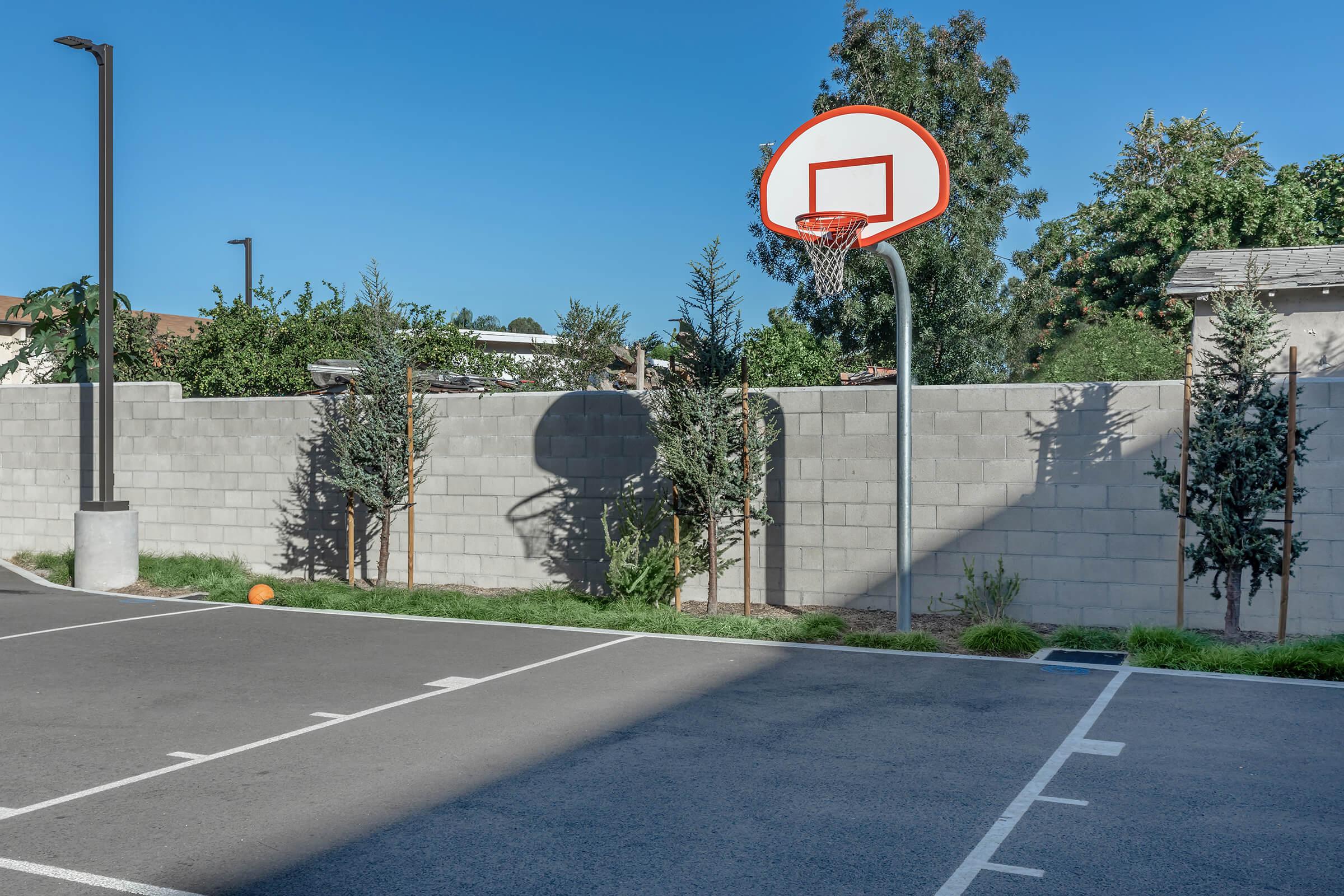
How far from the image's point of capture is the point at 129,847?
5051mm

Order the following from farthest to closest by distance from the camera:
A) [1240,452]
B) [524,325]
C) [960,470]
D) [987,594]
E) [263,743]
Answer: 1. [524,325]
2. [960,470]
3. [987,594]
4. [1240,452]
5. [263,743]

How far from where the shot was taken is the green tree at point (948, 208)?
1059 inches

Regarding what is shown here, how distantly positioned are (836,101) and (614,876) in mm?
25756

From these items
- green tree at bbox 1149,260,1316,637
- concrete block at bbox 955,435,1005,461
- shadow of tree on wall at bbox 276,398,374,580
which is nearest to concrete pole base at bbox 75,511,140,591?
shadow of tree on wall at bbox 276,398,374,580

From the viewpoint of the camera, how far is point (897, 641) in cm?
994

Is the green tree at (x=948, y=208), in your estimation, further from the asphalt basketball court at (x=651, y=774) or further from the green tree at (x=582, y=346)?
the asphalt basketball court at (x=651, y=774)

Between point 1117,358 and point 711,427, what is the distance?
964cm

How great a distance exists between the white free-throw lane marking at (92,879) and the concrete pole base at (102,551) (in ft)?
32.3

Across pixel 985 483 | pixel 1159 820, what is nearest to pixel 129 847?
pixel 1159 820

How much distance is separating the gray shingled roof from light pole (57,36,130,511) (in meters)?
14.0

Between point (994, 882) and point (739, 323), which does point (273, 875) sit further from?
point (739, 323)

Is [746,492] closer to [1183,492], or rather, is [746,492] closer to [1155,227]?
[1183,492]

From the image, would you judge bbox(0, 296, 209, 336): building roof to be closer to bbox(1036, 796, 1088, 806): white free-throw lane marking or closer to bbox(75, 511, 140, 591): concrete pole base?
bbox(75, 511, 140, 591): concrete pole base

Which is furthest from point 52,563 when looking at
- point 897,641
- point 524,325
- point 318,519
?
point 524,325
